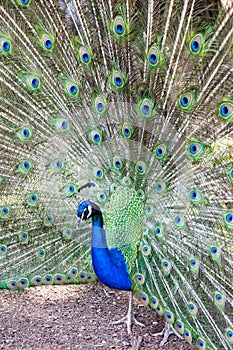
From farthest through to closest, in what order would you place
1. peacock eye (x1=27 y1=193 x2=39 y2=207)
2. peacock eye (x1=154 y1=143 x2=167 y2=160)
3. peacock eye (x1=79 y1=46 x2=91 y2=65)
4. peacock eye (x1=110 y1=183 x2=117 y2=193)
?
peacock eye (x1=27 y1=193 x2=39 y2=207) → peacock eye (x1=110 y1=183 x2=117 y2=193) → peacock eye (x1=79 y1=46 x2=91 y2=65) → peacock eye (x1=154 y1=143 x2=167 y2=160)

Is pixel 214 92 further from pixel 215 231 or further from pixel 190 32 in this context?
pixel 215 231

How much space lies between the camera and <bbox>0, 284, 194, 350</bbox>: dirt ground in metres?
2.85

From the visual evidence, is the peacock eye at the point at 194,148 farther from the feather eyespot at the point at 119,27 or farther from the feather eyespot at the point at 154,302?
the feather eyespot at the point at 154,302

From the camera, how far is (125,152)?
281 centimetres

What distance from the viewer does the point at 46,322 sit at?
10.2ft

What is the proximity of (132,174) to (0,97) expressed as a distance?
1068mm

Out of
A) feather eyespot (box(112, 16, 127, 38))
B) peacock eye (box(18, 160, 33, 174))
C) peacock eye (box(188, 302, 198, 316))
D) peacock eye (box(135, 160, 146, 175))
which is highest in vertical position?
feather eyespot (box(112, 16, 127, 38))

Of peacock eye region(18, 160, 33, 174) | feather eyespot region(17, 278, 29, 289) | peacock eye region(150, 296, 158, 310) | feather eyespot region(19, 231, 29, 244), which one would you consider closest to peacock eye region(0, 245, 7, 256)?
feather eyespot region(19, 231, 29, 244)

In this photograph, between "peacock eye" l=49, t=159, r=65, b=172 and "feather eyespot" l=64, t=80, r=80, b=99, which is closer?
"feather eyespot" l=64, t=80, r=80, b=99

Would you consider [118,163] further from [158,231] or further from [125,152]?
[158,231]

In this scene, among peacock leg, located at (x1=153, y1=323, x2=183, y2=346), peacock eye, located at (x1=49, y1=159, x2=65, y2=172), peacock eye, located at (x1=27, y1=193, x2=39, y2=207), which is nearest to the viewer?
peacock leg, located at (x1=153, y1=323, x2=183, y2=346)

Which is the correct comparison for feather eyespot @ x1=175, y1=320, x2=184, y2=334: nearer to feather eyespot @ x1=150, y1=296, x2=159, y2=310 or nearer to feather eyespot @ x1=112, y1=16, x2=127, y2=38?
feather eyespot @ x1=150, y1=296, x2=159, y2=310

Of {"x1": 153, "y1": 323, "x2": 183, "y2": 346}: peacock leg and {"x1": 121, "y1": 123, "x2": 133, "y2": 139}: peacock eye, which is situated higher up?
{"x1": 121, "y1": 123, "x2": 133, "y2": 139}: peacock eye

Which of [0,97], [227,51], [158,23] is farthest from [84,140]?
[227,51]
